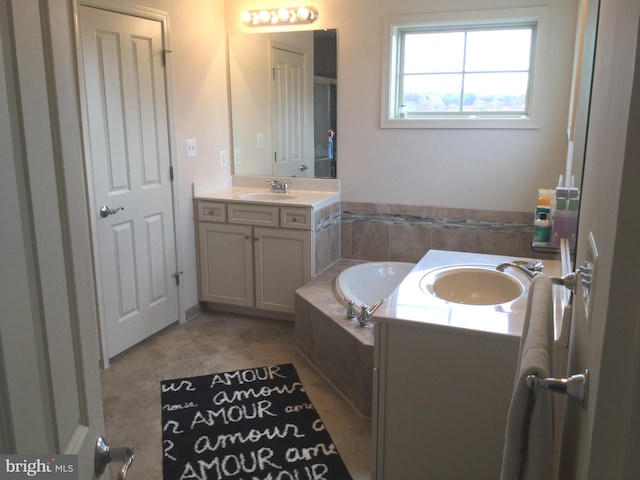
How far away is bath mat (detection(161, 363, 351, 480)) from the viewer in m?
2.24

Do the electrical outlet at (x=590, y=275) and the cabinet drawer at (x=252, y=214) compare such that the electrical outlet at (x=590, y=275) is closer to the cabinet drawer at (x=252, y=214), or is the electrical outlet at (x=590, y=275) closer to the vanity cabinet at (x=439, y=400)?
the vanity cabinet at (x=439, y=400)

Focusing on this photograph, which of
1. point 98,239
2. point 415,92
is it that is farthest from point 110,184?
point 415,92

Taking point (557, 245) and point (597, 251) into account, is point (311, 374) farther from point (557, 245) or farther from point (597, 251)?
point (597, 251)

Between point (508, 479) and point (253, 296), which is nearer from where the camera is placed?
point (508, 479)

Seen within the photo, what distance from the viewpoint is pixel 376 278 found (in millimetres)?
3807

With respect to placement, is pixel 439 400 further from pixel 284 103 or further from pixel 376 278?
pixel 284 103

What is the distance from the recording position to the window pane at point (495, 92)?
3.49m

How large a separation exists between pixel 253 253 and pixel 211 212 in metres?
0.41

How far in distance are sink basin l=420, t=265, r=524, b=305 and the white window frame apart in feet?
4.58

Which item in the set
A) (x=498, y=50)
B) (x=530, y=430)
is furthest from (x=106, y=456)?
(x=498, y=50)

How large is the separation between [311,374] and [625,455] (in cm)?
256

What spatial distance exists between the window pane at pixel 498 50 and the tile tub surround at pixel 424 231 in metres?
0.93

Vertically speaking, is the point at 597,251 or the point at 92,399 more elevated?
the point at 597,251

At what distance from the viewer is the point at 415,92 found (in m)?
3.76
